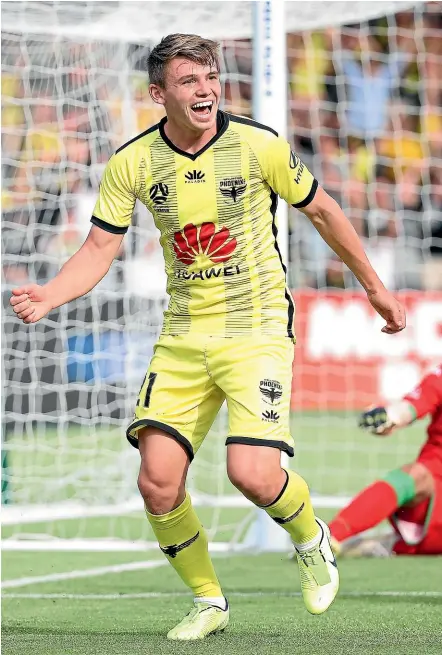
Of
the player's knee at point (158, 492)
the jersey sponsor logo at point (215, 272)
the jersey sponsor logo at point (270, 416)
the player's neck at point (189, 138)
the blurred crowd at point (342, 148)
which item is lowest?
the player's knee at point (158, 492)

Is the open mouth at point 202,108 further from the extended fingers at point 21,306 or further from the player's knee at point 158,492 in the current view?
the player's knee at point 158,492

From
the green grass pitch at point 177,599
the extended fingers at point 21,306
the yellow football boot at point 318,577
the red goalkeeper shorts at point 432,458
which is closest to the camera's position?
the extended fingers at point 21,306

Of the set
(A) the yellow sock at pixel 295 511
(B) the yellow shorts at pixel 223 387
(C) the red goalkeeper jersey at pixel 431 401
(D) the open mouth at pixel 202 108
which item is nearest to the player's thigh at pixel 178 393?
(B) the yellow shorts at pixel 223 387

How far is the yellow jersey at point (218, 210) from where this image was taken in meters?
4.34

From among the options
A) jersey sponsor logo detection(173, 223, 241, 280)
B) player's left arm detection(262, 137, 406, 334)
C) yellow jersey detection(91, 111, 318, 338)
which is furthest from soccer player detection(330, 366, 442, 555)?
jersey sponsor logo detection(173, 223, 241, 280)

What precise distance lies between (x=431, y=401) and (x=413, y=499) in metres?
0.48

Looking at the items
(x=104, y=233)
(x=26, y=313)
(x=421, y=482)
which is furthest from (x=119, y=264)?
(x=26, y=313)

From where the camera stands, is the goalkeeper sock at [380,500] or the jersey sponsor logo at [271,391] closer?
the jersey sponsor logo at [271,391]

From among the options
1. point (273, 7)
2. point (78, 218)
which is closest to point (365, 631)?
point (273, 7)

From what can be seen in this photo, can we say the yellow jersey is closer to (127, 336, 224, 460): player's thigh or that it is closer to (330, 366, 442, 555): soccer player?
(127, 336, 224, 460): player's thigh

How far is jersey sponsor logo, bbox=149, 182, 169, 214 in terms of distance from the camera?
4.36 meters

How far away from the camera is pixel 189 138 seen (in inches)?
172

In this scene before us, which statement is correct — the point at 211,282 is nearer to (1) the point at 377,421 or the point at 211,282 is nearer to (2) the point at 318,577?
(2) the point at 318,577

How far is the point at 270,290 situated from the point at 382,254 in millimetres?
11794
